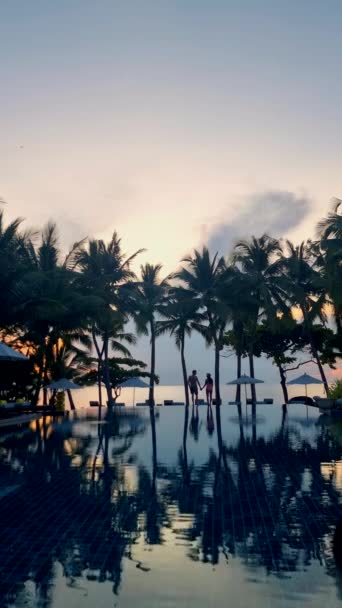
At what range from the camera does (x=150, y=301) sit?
41.7 m

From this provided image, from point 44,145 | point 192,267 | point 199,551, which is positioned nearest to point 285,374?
point 192,267

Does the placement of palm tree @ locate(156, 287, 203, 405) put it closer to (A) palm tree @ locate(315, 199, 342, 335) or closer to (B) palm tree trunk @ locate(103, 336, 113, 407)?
(B) palm tree trunk @ locate(103, 336, 113, 407)

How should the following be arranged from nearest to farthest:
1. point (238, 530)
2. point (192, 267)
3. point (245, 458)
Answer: point (238, 530) < point (245, 458) < point (192, 267)

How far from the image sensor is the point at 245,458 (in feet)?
41.2

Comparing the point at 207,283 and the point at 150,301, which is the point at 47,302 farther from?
the point at 150,301

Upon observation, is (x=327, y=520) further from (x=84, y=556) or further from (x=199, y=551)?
(x=84, y=556)

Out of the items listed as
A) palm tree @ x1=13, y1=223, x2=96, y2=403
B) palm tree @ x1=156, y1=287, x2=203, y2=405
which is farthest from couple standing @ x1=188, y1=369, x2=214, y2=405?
palm tree @ x1=13, y1=223, x2=96, y2=403

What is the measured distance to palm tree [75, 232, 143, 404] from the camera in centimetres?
3569

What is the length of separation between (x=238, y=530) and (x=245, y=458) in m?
6.15

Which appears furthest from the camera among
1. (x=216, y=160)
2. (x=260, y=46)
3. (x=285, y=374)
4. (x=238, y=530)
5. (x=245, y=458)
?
(x=285, y=374)

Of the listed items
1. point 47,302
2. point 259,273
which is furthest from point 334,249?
point 47,302

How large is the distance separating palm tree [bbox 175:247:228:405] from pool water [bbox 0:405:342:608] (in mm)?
23071

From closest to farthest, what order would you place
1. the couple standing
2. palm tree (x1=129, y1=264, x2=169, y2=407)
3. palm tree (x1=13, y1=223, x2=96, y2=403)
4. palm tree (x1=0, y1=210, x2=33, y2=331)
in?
palm tree (x1=0, y1=210, x2=33, y2=331) → palm tree (x1=13, y1=223, x2=96, y2=403) → the couple standing → palm tree (x1=129, y1=264, x2=169, y2=407)

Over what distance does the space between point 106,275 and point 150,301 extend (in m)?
6.24
